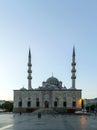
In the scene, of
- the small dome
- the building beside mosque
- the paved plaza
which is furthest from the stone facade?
the paved plaza

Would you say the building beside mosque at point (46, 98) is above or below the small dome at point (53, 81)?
below

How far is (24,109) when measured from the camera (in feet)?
338

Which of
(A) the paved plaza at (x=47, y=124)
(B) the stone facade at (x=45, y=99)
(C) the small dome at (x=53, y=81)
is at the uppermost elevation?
(C) the small dome at (x=53, y=81)

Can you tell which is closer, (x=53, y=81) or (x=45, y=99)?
(x=45, y=99)

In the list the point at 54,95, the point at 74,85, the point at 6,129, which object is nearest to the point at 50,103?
the point at 54,95

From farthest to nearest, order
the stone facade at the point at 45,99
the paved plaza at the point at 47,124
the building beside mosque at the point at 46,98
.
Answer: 1. the stone facade at the point at 45,99
2. the building beside mosque at the point at 46,98
3. the paved plaza at the point at 47,124

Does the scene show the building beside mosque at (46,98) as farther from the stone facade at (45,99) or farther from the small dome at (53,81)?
the small dome at (53,81)

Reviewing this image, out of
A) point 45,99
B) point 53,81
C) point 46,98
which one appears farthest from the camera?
point 53,81

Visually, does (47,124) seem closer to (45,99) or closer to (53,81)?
(45,99)

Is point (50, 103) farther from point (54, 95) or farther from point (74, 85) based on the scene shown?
point (74, 85)

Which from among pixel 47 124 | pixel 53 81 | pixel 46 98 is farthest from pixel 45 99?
pixel 47 124

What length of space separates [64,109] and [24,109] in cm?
1216

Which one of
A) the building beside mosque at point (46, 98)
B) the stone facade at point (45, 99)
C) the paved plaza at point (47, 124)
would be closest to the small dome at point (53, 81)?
the building beside mosque at point (46, 98)

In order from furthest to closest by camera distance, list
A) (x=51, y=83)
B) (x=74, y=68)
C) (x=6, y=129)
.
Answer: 1. (x=51, y=83)
2. (x=74, y=68)
3. (x=6, y=129)
